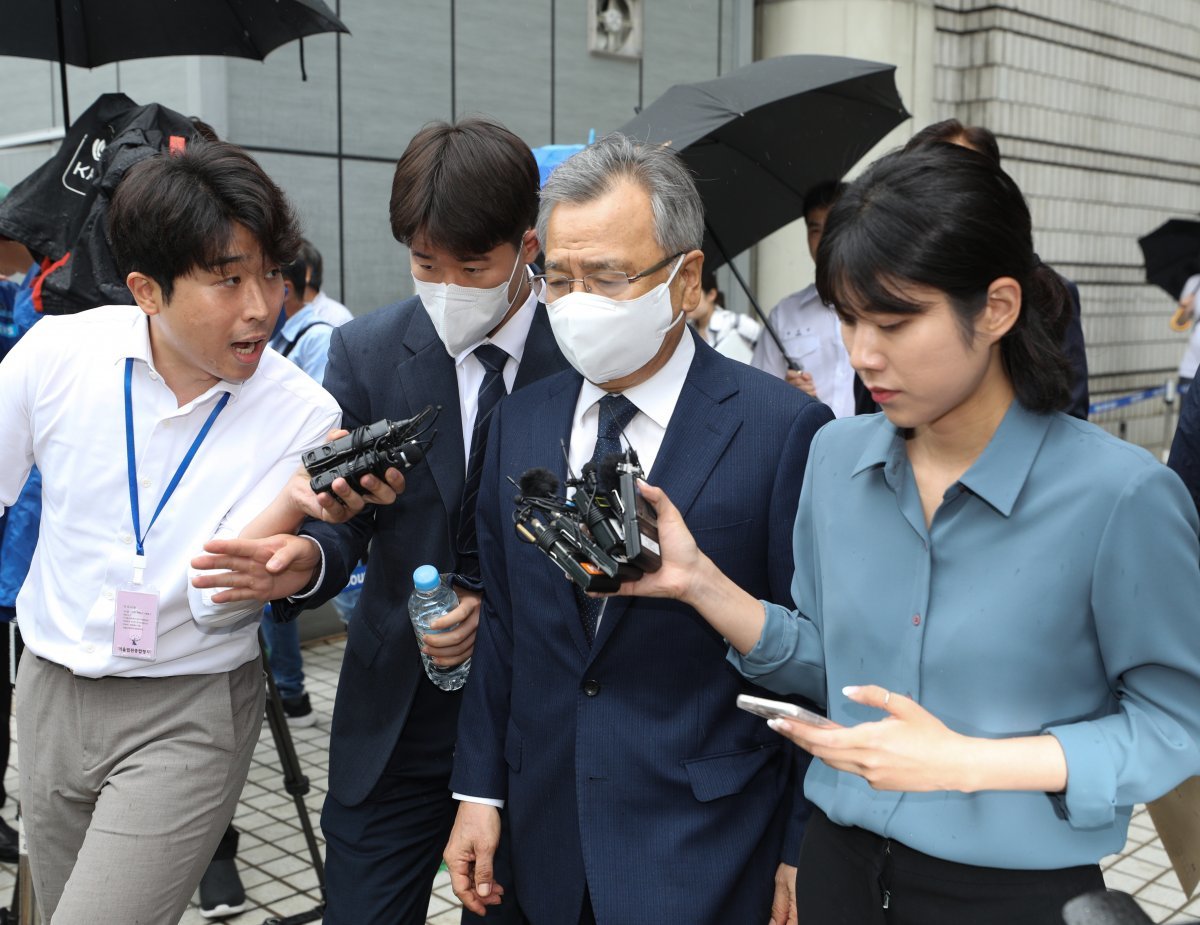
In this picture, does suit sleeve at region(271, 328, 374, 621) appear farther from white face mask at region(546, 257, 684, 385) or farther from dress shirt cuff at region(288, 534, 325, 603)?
white face mask at region(546, 257, 684, 385)

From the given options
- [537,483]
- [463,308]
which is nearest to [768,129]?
[463,308]

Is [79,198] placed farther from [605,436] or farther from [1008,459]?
[1008,459]

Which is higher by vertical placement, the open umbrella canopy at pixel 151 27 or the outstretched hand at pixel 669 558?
the open umbrella canopy at pixel 151 27

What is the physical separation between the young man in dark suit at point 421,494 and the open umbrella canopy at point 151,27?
153cm

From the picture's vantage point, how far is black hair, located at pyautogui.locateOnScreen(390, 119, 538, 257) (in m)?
2.83

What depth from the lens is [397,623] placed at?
9.89 ft

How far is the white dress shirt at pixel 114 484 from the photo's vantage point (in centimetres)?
268

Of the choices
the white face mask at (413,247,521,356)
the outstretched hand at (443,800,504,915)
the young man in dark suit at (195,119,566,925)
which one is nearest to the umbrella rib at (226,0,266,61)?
the young man in dark suit at (195,119,566,925)

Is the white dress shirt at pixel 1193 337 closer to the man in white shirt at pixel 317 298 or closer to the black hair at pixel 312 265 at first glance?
the man in white shirt at pixel 317 298

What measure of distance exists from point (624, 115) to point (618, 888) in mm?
8007

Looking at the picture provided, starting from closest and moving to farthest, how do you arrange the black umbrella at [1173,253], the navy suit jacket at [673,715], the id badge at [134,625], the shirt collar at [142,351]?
the navy suit jacket at [673,715] < the id badge at [134,625] < the shirt collar at [142,351] < the black umbrella at [1173,253]

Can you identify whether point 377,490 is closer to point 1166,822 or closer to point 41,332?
point 41,332

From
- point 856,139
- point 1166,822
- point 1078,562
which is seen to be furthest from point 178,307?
point 856,139

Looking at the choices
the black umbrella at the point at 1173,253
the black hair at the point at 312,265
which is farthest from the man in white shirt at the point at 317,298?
the black umbrella at the point at 1173,253
